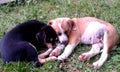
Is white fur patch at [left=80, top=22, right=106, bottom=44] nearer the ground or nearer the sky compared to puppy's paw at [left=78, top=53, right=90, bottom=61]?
nearer the sky

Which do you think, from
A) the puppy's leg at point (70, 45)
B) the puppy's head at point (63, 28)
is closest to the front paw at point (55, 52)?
the puppy's leg at point (70, 45)

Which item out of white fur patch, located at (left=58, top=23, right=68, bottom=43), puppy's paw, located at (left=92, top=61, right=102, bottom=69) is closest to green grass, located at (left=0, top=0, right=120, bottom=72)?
puppy's paw, located at (left=92, top=61, right=102, bottom=69)

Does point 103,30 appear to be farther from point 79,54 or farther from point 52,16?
point 52,16

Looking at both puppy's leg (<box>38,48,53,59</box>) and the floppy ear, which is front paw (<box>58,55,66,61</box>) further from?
the floppy ear

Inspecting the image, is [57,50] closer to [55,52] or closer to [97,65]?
[55,52]

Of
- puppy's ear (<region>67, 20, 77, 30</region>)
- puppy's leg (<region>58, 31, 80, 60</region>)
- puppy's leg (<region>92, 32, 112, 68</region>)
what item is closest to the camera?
puppy's leg (<region>92, 32, 112, 68</region>)
